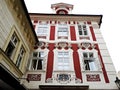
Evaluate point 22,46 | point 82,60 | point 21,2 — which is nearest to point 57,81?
point 82,60

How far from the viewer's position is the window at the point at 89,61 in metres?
8.62

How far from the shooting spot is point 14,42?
7.33m

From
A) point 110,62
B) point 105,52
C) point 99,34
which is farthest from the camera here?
point 99,34

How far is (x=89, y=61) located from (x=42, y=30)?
4.78 meters

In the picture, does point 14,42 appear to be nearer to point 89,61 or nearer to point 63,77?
point 63,77

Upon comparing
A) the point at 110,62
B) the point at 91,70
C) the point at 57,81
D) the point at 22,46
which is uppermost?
the point at 22,46

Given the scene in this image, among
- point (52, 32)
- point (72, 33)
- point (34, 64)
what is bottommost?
point (34, 64)

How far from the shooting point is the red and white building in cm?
771

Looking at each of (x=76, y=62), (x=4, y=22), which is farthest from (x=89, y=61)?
(x=4, y=22)

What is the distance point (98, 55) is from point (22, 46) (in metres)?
5.15

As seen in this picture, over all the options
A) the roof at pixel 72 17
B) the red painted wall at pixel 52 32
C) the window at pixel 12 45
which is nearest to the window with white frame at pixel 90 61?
the red painted wall at pixel 52 32

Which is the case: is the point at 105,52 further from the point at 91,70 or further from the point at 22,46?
the point at 22,46

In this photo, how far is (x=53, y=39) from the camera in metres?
10.4

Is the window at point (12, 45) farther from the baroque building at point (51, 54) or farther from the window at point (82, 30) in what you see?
the window at point (82, 30)
